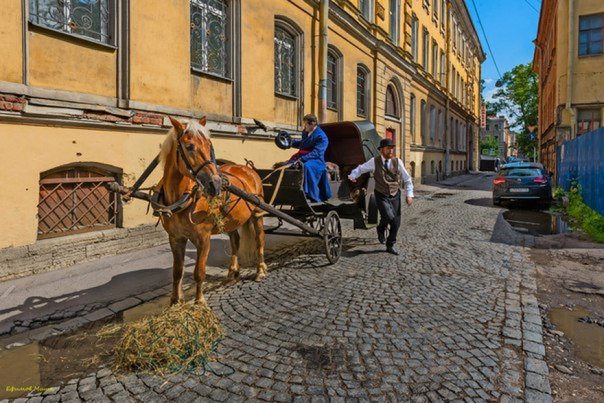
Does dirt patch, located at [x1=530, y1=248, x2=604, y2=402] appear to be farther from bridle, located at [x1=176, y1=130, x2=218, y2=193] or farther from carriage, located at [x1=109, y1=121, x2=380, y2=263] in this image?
bridle, located at [x1=176, y1=130, x2=218, y2=193]

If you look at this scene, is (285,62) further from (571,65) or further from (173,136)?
(571,65)

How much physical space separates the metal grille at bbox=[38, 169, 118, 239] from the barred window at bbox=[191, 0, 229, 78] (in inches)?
137

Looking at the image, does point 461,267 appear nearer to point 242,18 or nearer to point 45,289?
point 45,289

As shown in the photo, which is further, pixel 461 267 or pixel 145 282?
pixel 461 267

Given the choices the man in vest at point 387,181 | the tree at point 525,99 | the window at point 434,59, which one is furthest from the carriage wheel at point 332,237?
the tree at point 525,99

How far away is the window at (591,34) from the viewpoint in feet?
60.0

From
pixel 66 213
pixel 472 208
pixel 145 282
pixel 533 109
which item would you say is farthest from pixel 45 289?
pixel 533 109

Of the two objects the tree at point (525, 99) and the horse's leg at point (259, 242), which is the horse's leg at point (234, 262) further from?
the tree at point (525, 99)

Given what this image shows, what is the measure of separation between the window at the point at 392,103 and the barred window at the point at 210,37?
39.7 ft

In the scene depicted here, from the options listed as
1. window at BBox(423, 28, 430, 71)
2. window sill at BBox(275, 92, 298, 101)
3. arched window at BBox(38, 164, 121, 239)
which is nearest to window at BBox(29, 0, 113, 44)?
arched window at BBox(38, 164, 121, 239)

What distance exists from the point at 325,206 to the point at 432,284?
201 cm

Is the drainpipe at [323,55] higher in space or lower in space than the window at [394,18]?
lower

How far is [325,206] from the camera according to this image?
636 cm

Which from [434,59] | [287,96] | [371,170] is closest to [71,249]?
[371,170]
